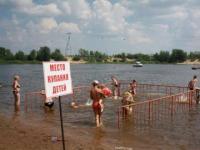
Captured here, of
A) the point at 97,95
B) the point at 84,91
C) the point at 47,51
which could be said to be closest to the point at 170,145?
the point at 97,95

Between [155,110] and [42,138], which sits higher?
[42,138]

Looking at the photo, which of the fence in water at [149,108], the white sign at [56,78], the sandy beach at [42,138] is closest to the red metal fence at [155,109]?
the fence in water at [149,108]

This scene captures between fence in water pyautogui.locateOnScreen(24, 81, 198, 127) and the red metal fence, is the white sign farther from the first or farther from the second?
fence in water pyautogui.locateOnScreen(24, 81, 198, 127)

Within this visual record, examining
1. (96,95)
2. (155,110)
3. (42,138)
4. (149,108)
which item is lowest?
(155,110)

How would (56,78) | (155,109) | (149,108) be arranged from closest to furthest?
1. (56,78)
2. (149,108)
3. (155,109)

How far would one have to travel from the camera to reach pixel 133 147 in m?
13.6

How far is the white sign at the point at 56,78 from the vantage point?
28.1 ft

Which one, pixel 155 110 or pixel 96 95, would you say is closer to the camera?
pixel 96 95

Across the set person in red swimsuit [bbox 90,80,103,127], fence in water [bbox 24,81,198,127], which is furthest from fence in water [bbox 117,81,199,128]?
person in red swimsuit [bbox 90,80,103,127]

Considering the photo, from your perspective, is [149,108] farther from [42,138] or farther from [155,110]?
[42,138]

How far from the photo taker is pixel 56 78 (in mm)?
8852

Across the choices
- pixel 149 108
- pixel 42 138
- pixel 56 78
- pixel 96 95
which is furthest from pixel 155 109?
pixel 56 78

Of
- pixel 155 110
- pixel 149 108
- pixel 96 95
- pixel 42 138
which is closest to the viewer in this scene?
pixel 42 138

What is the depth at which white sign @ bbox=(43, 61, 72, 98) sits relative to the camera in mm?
8578
